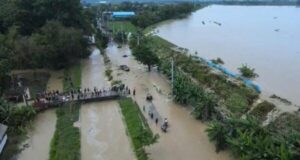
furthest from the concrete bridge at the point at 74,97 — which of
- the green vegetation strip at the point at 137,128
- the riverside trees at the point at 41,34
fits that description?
the riverside trees at the point at 41,34

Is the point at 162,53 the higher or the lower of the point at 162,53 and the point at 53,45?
the lower

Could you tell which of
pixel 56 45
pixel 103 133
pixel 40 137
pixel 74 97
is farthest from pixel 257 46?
pixel 40 137

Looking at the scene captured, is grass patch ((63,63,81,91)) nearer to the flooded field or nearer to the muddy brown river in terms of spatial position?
the muddy brown river

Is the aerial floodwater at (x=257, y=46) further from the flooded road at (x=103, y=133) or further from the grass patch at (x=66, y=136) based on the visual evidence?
the grass patch at (x=66, y=136)

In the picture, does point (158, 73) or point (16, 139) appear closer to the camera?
point (16, 139)

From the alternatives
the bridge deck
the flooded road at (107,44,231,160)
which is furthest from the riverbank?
the bridge deck

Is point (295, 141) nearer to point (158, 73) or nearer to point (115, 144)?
point (115, 144)

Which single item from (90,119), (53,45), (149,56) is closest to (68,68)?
(53,45)
